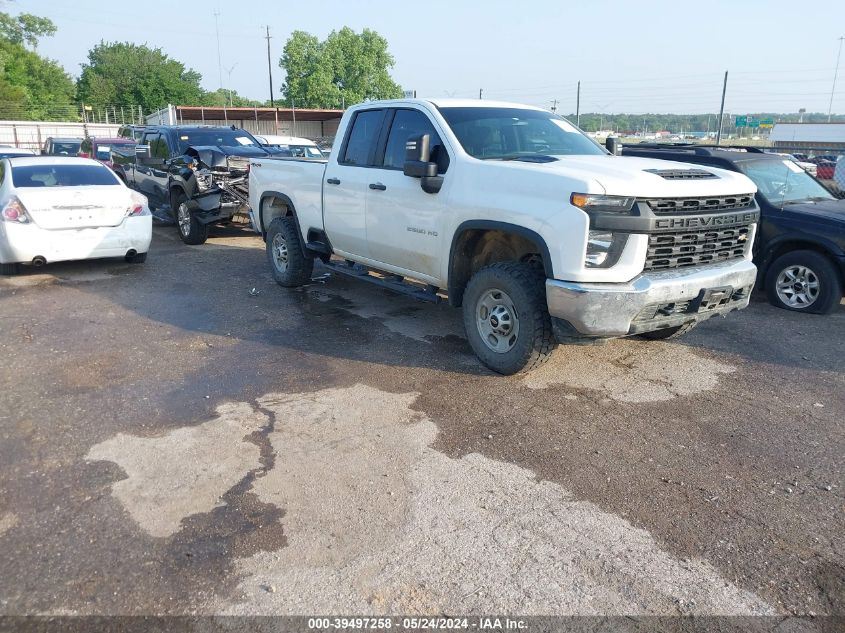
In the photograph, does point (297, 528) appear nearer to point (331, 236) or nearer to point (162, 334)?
point (162, 334)

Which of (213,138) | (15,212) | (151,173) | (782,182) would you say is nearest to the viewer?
(782,182)

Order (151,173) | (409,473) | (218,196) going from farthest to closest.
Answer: (151,173), (218,196), (409,473)

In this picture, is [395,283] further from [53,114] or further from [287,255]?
[53,114]

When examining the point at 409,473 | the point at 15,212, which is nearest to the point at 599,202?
the point at 409,473

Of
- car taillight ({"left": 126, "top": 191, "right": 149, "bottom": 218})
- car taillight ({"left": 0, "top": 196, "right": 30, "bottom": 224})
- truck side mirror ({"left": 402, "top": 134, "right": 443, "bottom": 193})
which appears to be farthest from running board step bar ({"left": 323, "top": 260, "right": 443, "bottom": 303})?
car taillight ({"left": 0, "top": 196, "right": 30, "bottom": 224})

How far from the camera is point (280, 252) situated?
820 cm

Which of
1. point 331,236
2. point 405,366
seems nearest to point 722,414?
point 405,366

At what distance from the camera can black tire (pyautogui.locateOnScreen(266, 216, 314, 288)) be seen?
788 cm

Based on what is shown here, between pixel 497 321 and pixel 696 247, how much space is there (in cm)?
156

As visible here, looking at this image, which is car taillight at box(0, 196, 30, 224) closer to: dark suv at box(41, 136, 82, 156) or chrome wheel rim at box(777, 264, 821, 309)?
chrome wheel rim at box(777, 264, 821, 309)

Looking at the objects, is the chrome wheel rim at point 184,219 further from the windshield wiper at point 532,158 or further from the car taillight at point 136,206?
the windshield wiper at point 532,158

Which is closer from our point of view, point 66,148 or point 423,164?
point 423,164

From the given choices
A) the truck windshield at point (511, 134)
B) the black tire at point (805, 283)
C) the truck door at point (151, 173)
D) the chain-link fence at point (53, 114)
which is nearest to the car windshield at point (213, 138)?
the truck door at point (151, 173)

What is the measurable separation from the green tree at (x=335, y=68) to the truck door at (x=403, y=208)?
68056 millimetres
